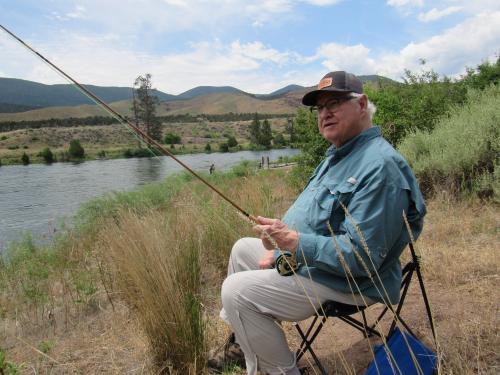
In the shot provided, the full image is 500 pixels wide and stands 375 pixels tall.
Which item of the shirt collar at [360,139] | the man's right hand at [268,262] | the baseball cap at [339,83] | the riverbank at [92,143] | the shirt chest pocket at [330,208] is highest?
the baseball cap at [339,83]

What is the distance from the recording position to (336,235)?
1.81 metres

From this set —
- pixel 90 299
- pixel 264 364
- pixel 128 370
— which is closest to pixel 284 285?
pixel 264 364

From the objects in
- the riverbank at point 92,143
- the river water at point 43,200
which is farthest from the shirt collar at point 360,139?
the riverbank at point 92,143

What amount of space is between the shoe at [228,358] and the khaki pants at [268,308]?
44cm

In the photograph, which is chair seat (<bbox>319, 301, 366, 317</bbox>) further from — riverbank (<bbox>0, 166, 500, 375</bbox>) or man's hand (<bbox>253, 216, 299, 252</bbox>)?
man's hand (<bbox>253, 216, 299, 252</bbox>)

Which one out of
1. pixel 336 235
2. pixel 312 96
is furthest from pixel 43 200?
pixel 336 235

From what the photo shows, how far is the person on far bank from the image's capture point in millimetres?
1669

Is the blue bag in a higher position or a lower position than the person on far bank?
lower

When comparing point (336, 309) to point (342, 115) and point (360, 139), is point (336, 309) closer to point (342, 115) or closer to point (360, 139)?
point (360, 139)

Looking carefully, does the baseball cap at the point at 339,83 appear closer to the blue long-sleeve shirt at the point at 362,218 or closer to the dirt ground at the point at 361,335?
the blue long-sleeve shirt at the point at 362,218

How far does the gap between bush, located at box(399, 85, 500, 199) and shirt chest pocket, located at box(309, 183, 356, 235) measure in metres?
3.98

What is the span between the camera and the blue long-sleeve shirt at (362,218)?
5.43ft

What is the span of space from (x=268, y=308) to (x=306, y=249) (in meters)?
0.37

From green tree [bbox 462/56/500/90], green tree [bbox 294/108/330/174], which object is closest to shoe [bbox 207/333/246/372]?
green tree [bbox 294/108/330/174]
